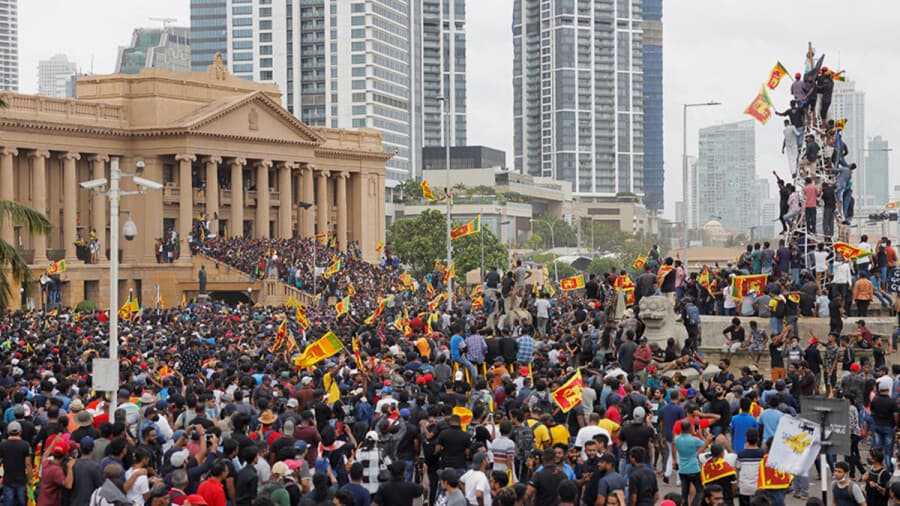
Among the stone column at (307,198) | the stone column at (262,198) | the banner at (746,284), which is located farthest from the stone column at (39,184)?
the banner at (746,284)

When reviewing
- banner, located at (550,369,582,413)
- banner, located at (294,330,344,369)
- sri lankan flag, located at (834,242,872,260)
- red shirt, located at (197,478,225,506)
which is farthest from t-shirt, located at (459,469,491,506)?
sri lankan flag, located at (834,242,872,260)

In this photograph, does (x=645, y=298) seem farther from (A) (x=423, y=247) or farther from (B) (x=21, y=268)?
(A) (x=423, y=247)

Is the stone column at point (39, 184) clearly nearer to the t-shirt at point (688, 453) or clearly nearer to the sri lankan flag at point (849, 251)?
the sri lankan flag at point (849, 251)

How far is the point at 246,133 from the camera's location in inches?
3157

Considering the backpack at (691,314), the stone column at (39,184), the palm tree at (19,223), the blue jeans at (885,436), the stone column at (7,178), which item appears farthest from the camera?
the stone column at (39,184)

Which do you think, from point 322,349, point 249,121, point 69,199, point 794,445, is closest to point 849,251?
point 322,349

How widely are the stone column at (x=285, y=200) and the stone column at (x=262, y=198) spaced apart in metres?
1.57

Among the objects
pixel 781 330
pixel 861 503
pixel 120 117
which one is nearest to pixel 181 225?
pixel 120 117

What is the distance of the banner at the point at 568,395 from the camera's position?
60.8 ft

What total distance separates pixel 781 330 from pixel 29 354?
53.9ft

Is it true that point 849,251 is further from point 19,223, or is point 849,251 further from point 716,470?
point 19,223

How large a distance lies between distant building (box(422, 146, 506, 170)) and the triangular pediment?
99676mm

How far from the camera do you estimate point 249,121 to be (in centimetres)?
8062

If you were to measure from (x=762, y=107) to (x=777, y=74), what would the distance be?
190cm
